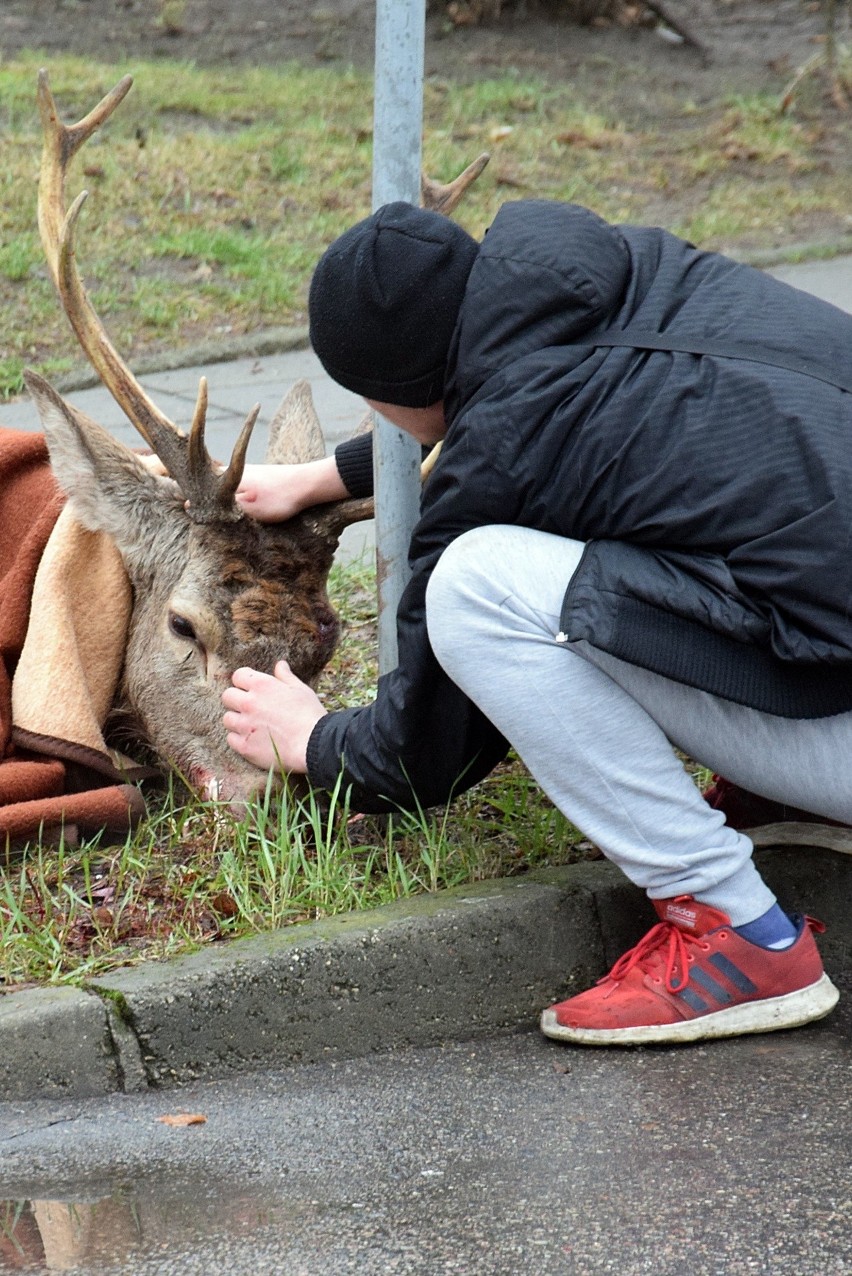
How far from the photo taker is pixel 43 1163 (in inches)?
118

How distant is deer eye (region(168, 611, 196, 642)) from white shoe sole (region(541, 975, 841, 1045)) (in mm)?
1575

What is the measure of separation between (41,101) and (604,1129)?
2899mm

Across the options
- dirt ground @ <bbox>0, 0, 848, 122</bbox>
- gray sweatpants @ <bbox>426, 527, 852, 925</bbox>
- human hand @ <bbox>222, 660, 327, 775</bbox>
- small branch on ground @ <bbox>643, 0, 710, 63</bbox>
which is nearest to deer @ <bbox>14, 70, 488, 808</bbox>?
human hand @ <bbox>222, 660, 327, 775</bbox>

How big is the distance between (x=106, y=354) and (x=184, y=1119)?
214cm

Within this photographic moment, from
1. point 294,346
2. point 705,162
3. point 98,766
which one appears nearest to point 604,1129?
point 98,766

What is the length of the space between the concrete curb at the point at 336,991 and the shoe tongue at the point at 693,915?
1.03 ft

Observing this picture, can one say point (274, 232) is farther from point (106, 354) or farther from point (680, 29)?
point (680, 29)

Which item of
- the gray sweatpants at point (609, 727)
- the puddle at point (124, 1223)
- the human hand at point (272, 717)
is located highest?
the gray sweatpants at point (609, 727)

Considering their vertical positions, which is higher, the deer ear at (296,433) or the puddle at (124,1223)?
the deer ear at (296,433)

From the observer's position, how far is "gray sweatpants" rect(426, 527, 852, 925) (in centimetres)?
330

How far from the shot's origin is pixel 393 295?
10.7 ft

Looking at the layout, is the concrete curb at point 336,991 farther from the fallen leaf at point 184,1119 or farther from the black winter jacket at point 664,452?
the black winter jacket at point 664,452

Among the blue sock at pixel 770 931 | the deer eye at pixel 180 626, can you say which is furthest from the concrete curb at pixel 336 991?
the deer eye at pixel 180 626

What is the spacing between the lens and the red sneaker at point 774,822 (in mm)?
3846
